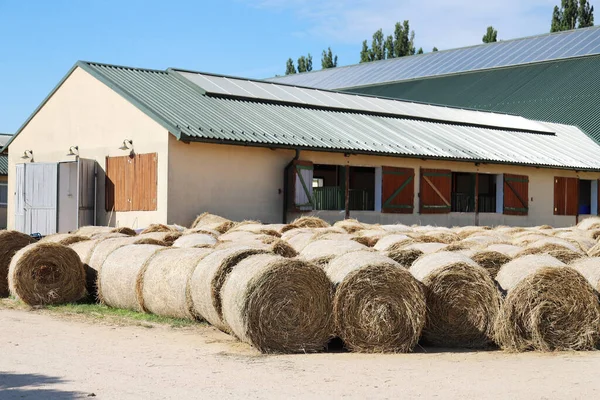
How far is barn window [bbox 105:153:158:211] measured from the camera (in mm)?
21906

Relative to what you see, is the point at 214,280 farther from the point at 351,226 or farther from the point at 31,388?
the point at 351,226

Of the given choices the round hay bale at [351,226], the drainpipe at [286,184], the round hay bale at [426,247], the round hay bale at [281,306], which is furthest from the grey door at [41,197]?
the round hay bale at [281,306]

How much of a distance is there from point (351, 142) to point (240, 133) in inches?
157

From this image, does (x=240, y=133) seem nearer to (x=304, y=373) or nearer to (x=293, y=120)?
(x=293, y=120)

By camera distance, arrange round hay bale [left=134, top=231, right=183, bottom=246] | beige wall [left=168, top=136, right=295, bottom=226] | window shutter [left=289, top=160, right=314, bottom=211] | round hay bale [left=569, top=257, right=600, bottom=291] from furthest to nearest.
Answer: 1. window shutter [left=289, top=160, right=314, bottom=211]
2. beige wall [left=168, top=136, right=295, bottom=226]
3. round hay bale [left=134, top=231, right=183, bottom=246]
4. round hay bale [left=569, top=257, right=600, bottom=291]

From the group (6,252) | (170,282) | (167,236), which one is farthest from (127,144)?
(170,282)

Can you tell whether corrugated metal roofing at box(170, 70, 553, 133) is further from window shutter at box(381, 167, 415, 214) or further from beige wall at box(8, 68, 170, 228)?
window shutter at box(381, 167, 415, 214)

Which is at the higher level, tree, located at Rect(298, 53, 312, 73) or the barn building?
tree, located at Rect(298, 53, 312, 73)

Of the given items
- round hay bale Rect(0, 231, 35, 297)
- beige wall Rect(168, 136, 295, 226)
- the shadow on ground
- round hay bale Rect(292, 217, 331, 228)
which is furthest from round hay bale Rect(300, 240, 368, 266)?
beige wall Rect(168, 136, 295, 226)

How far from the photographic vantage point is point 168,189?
69.9 feet

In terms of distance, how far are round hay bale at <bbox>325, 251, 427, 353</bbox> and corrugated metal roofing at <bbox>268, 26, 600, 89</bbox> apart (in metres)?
39.3

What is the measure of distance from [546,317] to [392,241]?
4.65 m

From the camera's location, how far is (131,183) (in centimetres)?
2270

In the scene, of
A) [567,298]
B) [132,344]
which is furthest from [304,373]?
[567,298]
